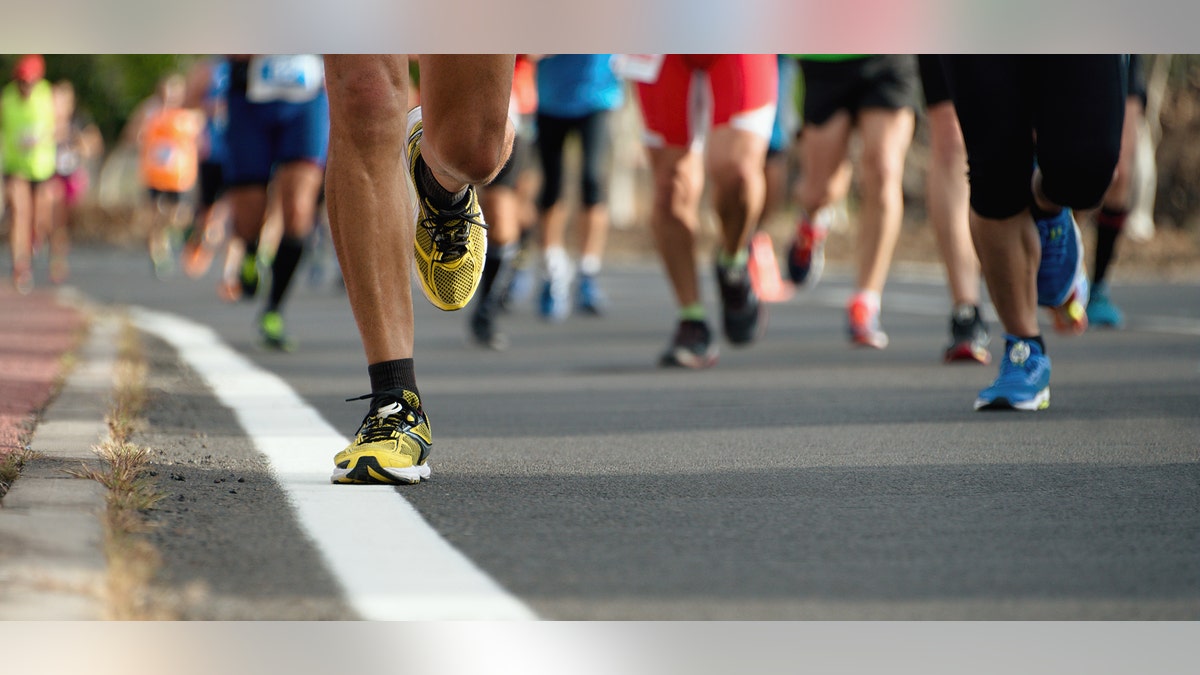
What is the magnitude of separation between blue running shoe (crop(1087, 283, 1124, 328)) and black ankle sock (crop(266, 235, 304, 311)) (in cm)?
397

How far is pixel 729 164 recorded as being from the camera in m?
7.01

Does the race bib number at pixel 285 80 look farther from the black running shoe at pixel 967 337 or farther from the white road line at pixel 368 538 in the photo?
the black running shoe at pixel 967 337

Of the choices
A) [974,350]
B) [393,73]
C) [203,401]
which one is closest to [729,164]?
[974,350]

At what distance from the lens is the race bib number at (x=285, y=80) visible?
801 centimetres

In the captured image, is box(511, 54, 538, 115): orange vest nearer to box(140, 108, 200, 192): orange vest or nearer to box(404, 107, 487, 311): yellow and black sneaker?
box(404, 107, 487, 311): yellow and black sneaker

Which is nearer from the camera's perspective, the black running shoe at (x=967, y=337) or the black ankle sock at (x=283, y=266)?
the black running shoe at (x=967, y=337)

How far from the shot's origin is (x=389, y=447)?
388 cm

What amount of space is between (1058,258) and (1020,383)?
391 mm

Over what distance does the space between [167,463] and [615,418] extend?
161cm

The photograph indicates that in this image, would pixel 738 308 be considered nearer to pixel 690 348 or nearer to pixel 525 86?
pixel 690 348

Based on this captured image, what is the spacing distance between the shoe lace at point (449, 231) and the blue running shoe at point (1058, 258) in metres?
1.85

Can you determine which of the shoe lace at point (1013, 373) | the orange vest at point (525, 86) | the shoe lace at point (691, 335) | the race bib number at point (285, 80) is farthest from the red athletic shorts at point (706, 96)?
the orange vest at point (525, 86)

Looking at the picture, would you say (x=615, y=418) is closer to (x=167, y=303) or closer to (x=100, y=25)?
(x=100, y=25)

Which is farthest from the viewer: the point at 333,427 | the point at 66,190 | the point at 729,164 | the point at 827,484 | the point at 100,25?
the point at 66,190
